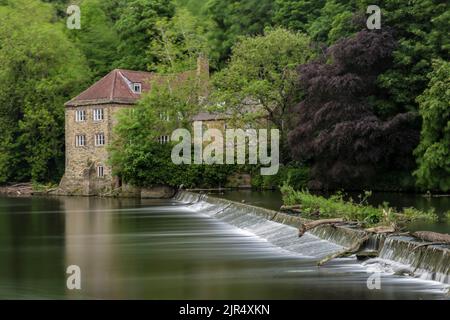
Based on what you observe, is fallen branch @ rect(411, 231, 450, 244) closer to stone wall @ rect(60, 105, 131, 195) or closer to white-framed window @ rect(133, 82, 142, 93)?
stone wall @ rect(60, 105, 131, 195)

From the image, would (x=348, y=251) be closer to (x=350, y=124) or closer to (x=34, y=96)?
(x=350, y=124)

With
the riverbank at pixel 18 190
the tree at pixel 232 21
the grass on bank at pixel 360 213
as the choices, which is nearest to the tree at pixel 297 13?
the tree at pixel 232 21

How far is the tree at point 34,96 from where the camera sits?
7338 centimetres

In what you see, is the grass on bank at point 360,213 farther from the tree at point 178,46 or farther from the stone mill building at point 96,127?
the stone mill building at point 96,127

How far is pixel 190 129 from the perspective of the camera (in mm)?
62781

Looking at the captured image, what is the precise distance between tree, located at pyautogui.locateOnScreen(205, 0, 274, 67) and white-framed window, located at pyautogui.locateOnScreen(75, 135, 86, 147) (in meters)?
17.3

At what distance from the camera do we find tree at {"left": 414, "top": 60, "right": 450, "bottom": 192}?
4622 centimetres

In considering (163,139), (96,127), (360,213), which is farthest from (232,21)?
(360,213)

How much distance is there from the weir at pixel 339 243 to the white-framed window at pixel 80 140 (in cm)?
2868

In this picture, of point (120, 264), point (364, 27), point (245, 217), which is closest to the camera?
point (120, 264)

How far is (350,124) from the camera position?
52.2 metres

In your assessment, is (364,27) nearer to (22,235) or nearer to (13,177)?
(22,235)

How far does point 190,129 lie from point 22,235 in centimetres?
2862
